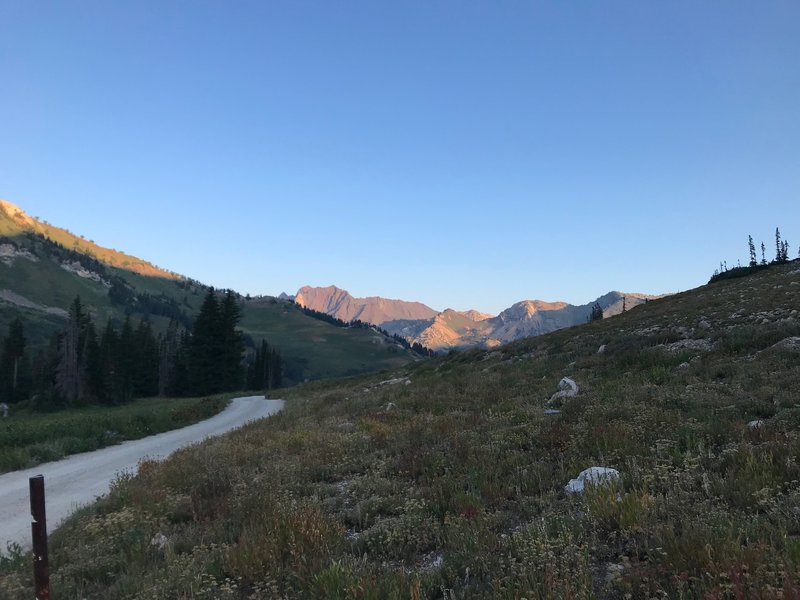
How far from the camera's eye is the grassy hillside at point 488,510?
15.2ft

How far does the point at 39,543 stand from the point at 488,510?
5603 millimetres

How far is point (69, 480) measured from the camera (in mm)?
14266

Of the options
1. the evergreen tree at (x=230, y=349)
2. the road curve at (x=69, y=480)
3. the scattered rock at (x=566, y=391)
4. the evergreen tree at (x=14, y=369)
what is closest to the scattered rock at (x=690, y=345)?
the scattered rock at (x=566, y=391)

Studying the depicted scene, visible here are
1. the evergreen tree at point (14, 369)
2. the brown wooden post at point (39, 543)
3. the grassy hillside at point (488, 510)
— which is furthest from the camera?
the evergreen tree at point (14, 369)

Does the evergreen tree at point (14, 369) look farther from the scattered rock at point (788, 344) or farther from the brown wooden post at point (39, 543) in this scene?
the scattered rock at point (788, 344)

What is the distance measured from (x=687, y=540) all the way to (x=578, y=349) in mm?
27064

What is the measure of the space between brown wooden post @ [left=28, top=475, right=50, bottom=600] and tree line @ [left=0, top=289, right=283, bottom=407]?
238 ft

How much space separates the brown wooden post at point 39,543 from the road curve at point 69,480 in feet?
17.1

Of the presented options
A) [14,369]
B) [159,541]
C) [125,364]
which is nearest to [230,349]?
[125,364]

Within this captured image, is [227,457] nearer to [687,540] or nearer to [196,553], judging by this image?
[196,553]

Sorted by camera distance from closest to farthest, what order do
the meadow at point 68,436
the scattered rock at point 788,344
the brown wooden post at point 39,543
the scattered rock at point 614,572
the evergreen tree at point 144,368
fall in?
the scattered rock at point 614,572 → the brown wooden post at point 39,543 → the scattered rock at point 788,344 → the meadow at point 68,436 → the evergreen tree at point 144,368

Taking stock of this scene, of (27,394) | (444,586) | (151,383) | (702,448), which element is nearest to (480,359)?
(702,448)

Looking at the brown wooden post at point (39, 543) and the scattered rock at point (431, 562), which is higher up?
the brown wooden post at point (39, 543)

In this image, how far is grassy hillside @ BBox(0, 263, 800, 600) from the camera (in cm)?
463
